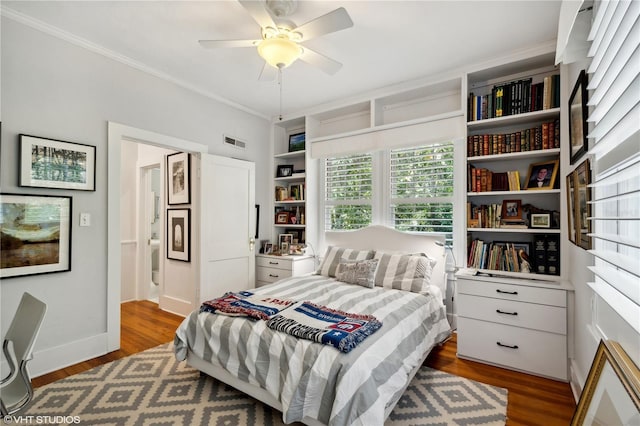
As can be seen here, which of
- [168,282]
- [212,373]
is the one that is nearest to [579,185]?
[212,373]

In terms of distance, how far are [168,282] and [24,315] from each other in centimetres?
264

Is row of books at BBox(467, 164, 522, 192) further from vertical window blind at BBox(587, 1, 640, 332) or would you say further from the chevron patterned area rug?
the chevron patterned area rug

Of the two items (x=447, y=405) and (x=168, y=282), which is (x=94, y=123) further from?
(x=447, y=405)

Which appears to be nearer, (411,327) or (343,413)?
(343,413)

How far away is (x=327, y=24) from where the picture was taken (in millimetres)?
1908

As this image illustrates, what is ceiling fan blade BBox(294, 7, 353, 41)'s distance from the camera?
5.93 ft

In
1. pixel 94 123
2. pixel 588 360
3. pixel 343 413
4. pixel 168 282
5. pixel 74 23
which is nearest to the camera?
pixel 343 413

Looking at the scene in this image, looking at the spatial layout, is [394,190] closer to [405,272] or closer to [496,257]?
[405,272]

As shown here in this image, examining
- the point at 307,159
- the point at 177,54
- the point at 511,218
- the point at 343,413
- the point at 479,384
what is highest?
the point at 177,54

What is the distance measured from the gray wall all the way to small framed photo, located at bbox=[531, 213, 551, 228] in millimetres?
3740

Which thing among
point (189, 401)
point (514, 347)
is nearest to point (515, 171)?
point (514, 347)

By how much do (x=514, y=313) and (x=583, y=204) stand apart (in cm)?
111

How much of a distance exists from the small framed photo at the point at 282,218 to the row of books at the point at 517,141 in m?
2.52

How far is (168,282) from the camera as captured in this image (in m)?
4.11
